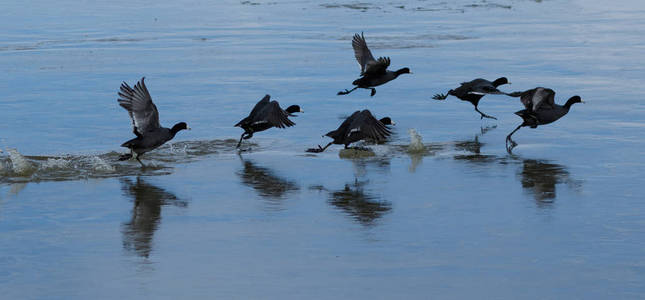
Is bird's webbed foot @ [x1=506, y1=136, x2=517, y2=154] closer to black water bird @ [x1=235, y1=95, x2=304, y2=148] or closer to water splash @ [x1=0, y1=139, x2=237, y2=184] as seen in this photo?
black water bird @ [x1=235, y1=95, x2=304, y2=148]

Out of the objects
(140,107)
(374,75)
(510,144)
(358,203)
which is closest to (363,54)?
(374,75)

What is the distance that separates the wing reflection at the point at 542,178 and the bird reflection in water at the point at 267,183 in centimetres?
234

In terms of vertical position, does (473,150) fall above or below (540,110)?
below

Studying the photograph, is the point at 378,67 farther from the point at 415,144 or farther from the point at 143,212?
the point at 143,212

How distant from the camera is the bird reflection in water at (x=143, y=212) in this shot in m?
8.14

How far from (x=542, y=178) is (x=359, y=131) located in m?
2.39

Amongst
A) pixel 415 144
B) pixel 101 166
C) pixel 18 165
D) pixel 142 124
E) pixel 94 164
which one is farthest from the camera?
pixel 415 144

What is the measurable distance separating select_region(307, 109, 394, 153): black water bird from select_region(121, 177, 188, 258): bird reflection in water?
2.54m

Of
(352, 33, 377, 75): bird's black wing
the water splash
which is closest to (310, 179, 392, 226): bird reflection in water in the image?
the water splash

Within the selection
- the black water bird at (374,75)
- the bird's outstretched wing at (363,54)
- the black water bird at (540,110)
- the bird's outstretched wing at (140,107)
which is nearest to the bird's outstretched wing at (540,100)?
the black water bird at (540,110)

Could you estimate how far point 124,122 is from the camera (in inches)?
580

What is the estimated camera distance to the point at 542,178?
10.8m

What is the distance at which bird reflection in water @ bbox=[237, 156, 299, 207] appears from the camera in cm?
1012

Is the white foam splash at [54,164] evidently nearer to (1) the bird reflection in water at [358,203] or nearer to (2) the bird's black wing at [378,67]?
(1) the bird reflection in water at [358,203]
